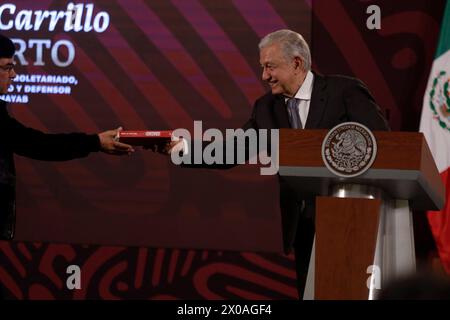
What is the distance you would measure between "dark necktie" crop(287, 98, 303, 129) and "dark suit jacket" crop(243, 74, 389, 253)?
17mm

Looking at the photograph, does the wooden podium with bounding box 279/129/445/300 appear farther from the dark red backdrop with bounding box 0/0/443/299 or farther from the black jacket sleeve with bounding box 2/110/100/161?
the dark red backdrop with bounding box 0/0/443/299

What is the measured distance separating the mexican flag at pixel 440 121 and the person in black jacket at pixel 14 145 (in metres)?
1.80

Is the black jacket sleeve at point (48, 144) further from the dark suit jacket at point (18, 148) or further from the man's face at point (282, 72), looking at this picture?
the man's face at point (282, 72)

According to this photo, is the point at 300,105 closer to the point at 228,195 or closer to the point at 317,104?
the point at 317,104

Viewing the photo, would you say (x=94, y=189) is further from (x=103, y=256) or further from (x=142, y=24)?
(x=142, y=24)

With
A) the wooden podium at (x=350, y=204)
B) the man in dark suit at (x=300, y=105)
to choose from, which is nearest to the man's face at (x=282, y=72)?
the man in dark suit at (x=300, y=105)

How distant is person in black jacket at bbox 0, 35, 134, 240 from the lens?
9.16ft

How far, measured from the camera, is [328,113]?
8.94 feet

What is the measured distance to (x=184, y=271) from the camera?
443cm

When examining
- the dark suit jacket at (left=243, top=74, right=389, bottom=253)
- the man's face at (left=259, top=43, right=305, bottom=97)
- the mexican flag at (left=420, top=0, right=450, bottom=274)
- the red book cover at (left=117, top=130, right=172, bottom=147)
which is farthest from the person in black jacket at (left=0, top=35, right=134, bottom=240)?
the mexican flag at (left=420, top=0, right=450, bottom=274)

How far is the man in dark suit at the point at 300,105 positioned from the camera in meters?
2.67

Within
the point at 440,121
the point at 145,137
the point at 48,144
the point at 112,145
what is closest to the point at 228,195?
the point at 440,121
